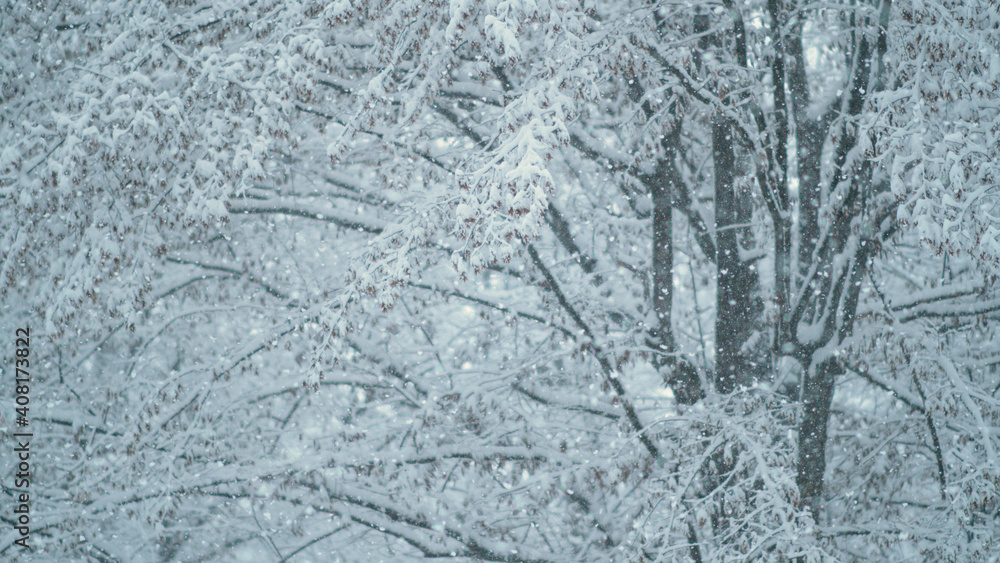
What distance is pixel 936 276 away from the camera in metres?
7.36

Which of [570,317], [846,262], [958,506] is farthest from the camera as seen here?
[570,317]

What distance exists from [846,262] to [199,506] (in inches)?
277

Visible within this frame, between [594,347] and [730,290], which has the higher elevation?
[730,290]

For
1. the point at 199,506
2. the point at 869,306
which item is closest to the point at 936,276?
the point at 869,306

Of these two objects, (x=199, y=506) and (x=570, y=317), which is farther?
(x=199, y=506)

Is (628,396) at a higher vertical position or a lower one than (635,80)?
lower

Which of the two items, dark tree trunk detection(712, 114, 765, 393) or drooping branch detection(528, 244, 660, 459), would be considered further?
dark tree trunk detection(712, 114, 765, 393)

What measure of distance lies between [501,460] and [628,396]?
1.32 m

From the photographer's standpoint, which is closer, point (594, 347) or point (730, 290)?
point (594, 347)

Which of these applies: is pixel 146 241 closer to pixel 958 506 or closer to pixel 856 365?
pixel 856 365

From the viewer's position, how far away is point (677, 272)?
28.5 ft

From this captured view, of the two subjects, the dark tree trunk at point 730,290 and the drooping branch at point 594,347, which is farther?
the dark tree trunk at point 730,290

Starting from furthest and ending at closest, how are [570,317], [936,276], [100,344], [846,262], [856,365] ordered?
[100,344] < [936,276] < [570,317] < [856,365] < [846,262]

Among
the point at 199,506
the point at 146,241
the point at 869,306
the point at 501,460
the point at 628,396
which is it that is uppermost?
the point at 146,241
